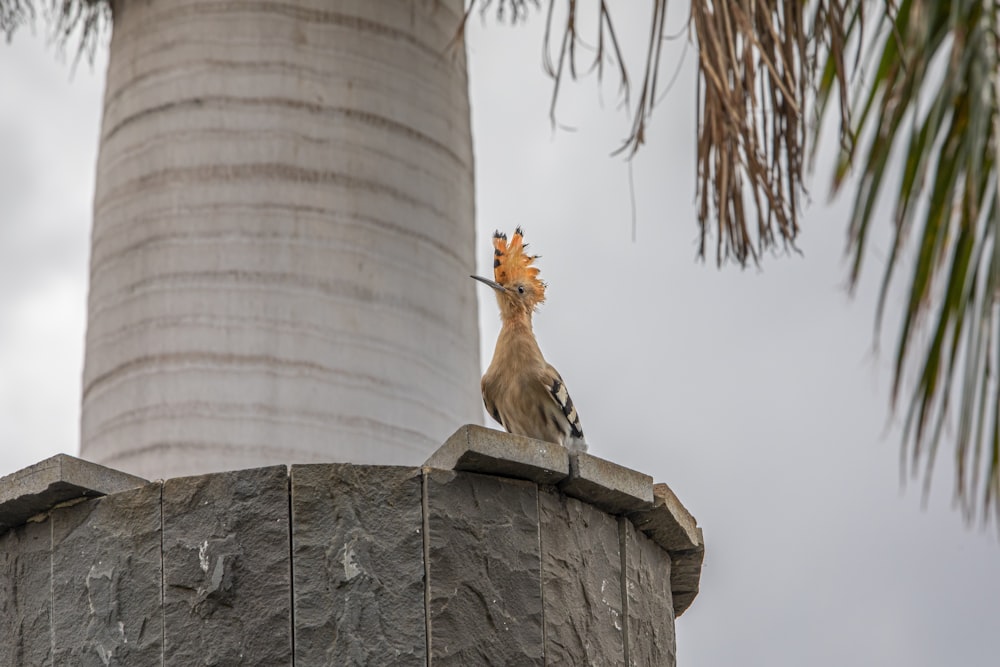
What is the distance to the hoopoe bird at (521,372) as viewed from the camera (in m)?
6.33

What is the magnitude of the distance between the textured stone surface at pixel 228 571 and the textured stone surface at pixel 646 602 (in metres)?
1.23

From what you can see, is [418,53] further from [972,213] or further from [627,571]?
[972,213]

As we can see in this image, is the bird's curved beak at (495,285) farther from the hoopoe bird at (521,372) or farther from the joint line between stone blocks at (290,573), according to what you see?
the joint line between stone blocks at (290,573)

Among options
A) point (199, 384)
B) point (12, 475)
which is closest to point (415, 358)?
point (199, 384)

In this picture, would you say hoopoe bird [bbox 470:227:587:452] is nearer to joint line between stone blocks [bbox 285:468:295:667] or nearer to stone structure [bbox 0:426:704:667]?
stone structure [bbox 0:426:704:667]

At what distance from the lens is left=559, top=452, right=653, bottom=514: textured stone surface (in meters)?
5.11

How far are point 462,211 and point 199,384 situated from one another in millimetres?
1458


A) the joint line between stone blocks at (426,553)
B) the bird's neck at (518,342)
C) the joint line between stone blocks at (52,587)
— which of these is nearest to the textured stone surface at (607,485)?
the joint line between stone blocks at (426,553)

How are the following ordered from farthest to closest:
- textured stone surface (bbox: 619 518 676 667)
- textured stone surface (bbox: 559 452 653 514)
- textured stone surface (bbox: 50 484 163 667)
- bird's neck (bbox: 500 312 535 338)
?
bird's neck (bbox: 500 312 535 338) → textured stone surface (bbox: 619 518 676 667) → textured stone surface (bbox: 559 452 653 514) → textured stone surface (bbox: 50 484 163 667)

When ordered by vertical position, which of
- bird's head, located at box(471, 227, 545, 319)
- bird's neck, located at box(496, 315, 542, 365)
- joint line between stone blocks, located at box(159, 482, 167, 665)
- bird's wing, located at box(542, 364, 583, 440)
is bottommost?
joint line between stone blocks, located at box(159, 482, 167, 665)

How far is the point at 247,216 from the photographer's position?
Answer: 20.6ft

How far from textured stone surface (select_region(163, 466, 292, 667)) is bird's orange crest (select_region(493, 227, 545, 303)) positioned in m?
1.98

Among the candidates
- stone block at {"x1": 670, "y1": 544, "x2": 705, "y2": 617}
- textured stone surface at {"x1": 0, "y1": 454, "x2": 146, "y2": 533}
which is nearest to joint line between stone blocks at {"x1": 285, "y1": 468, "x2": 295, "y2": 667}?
textured stone surface at {"x1": 0, "y1": 454, "x2": 146, "y2": 533}

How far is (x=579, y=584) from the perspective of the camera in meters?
5.07
